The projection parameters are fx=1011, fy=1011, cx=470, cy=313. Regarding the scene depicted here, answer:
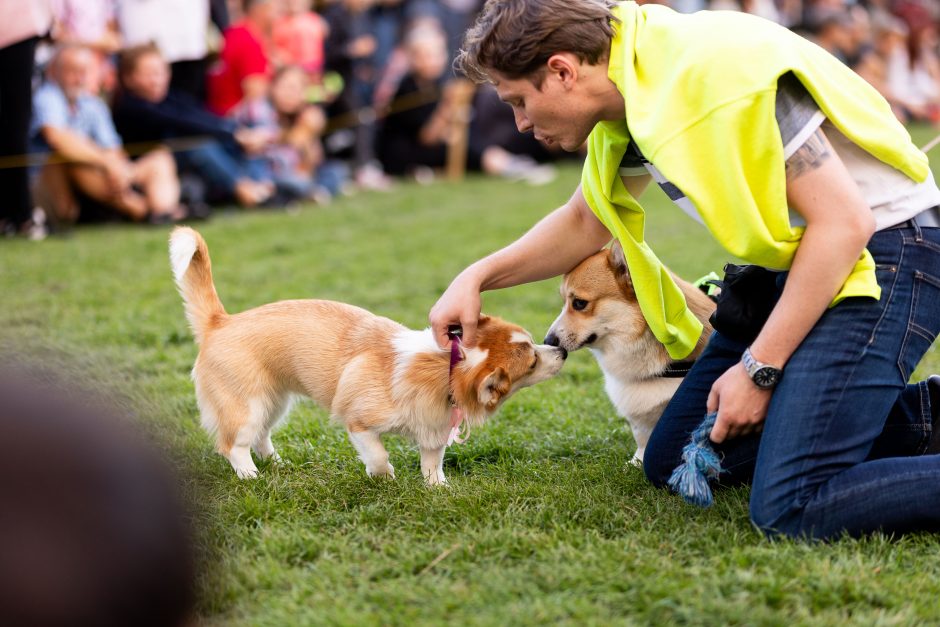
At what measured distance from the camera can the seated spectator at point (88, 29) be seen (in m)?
8.01

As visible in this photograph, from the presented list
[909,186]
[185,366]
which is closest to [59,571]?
[909,186]

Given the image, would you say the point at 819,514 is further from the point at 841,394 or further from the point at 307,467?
the point at 307,467

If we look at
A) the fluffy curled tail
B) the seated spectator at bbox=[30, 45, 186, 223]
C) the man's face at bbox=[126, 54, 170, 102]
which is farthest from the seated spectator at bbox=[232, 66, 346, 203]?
the fluffy curled tail

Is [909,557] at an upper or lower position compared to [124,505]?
lower

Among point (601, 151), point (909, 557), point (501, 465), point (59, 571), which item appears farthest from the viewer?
point (501, 465)

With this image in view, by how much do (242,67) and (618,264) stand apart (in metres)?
6.93

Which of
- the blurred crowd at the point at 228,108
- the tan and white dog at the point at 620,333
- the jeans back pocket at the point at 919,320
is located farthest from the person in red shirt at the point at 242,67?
the jeans back pocket at the point at 919,320

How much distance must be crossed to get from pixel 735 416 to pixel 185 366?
2.67 meters

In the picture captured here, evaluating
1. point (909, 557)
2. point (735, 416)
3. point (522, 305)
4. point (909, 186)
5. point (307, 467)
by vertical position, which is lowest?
point (522, 305)

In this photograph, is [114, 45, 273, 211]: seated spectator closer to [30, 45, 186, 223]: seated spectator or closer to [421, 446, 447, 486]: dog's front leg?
[30, 45, 186, 223]: seated spectator

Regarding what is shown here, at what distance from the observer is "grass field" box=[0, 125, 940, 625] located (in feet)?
7.39

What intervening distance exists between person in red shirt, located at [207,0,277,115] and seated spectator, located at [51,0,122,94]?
4.06ft

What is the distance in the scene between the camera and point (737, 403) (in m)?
2.61

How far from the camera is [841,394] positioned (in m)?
2.47
